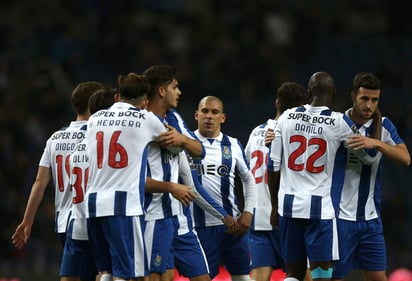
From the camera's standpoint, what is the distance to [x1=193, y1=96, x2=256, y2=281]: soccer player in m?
10.5

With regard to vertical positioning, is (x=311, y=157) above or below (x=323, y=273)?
above

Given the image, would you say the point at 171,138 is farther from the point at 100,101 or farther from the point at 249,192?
the point at 249,192

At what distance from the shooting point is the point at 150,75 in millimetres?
9000

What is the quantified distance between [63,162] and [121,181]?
1.40 metres

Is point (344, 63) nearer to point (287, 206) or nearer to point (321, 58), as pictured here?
point (321, 58)

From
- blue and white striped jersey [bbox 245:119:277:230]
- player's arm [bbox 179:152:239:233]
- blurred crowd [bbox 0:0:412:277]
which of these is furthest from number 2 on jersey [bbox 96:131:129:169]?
blurred crowd [bbox 0:0:412:277]

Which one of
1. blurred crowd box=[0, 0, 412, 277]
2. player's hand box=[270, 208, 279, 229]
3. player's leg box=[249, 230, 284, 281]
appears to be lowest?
player's leg box=[249, 230, 284, 281]

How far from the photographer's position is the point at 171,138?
8.59 m

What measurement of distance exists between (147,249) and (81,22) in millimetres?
12308

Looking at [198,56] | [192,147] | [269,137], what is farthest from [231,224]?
[198,56]

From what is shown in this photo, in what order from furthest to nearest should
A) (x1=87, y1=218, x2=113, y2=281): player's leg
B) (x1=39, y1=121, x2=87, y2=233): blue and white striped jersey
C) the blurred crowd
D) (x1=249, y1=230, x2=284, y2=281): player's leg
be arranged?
the blurred crowd
(x1=249, y1=230, x2=284, y2=281): player's leg
(x1=39, y1=121, x2=87, y2=233): blue and white striped jersey
(x1=87, y1=218, x2=113, y2=281): player's leg

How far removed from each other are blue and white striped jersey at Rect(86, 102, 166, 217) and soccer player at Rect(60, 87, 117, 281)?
27.1 inches

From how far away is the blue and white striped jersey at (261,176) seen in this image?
10883mm

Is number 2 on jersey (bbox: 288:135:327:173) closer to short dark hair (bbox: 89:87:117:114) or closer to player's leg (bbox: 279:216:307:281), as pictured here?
player's leg (bbox: 279:216:307:281)
